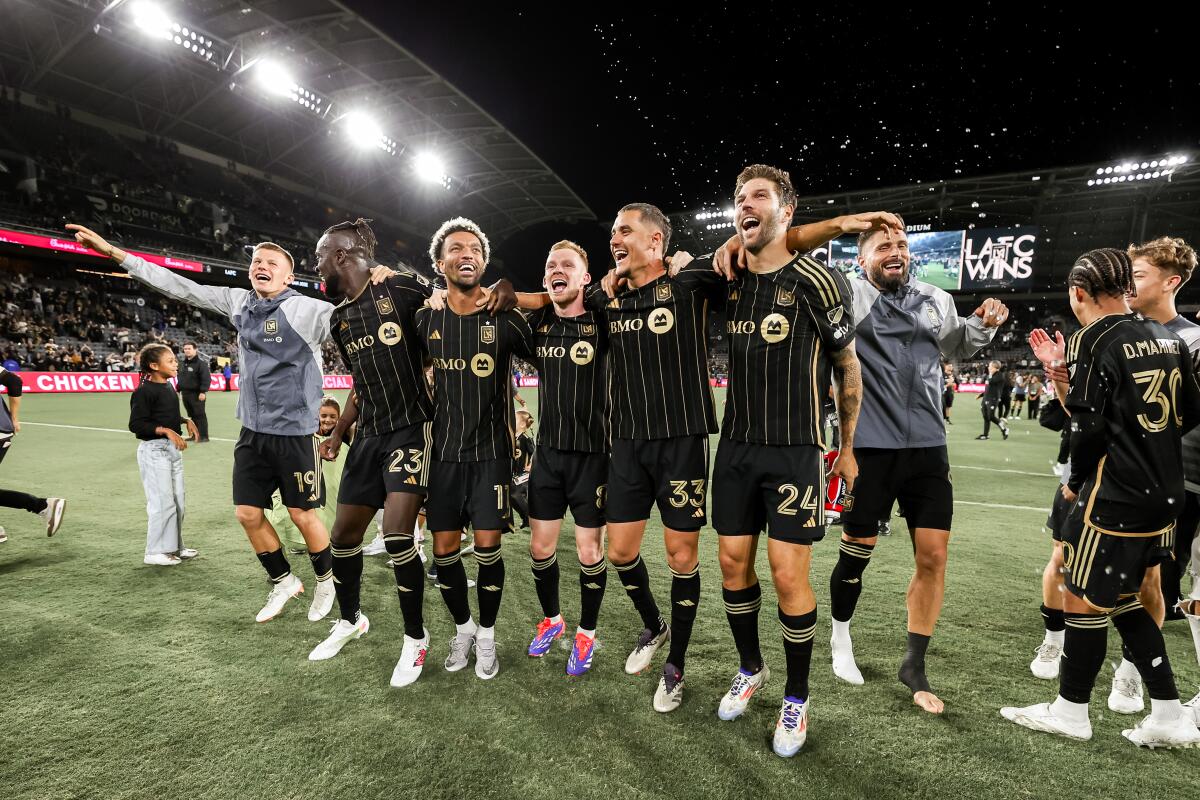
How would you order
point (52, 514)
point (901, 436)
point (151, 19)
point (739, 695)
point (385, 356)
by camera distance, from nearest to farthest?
point (739, 695)
point (901, 436)
point (385, 356)
point (52, 514)
point (151, 19)

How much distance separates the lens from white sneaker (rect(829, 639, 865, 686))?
128 inches

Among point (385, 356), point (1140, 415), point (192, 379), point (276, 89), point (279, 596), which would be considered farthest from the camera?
point (276, 89)

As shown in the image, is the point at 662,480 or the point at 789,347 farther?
the point at 662,480

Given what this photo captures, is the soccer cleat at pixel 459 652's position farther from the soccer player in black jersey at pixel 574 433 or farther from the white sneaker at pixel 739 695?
Answer: the white sneaker at pixel 739 695

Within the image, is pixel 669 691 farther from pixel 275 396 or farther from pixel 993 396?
pixel 993 396

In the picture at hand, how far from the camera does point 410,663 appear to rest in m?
3.31

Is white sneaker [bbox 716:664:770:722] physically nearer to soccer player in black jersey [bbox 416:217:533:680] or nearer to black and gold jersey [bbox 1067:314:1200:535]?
soccer player in black jersey [bbox 416:217:533:680]

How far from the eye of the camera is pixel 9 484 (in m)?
7.94

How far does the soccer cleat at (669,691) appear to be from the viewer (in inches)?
117

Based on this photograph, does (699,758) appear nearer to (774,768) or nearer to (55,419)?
(774,768)

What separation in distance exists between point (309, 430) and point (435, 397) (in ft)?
3.82

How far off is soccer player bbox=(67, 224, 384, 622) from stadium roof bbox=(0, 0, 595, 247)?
78.5 feet

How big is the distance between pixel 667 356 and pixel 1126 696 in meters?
2.94

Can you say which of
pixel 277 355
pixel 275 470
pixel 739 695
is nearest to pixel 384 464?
pixel 275 470
